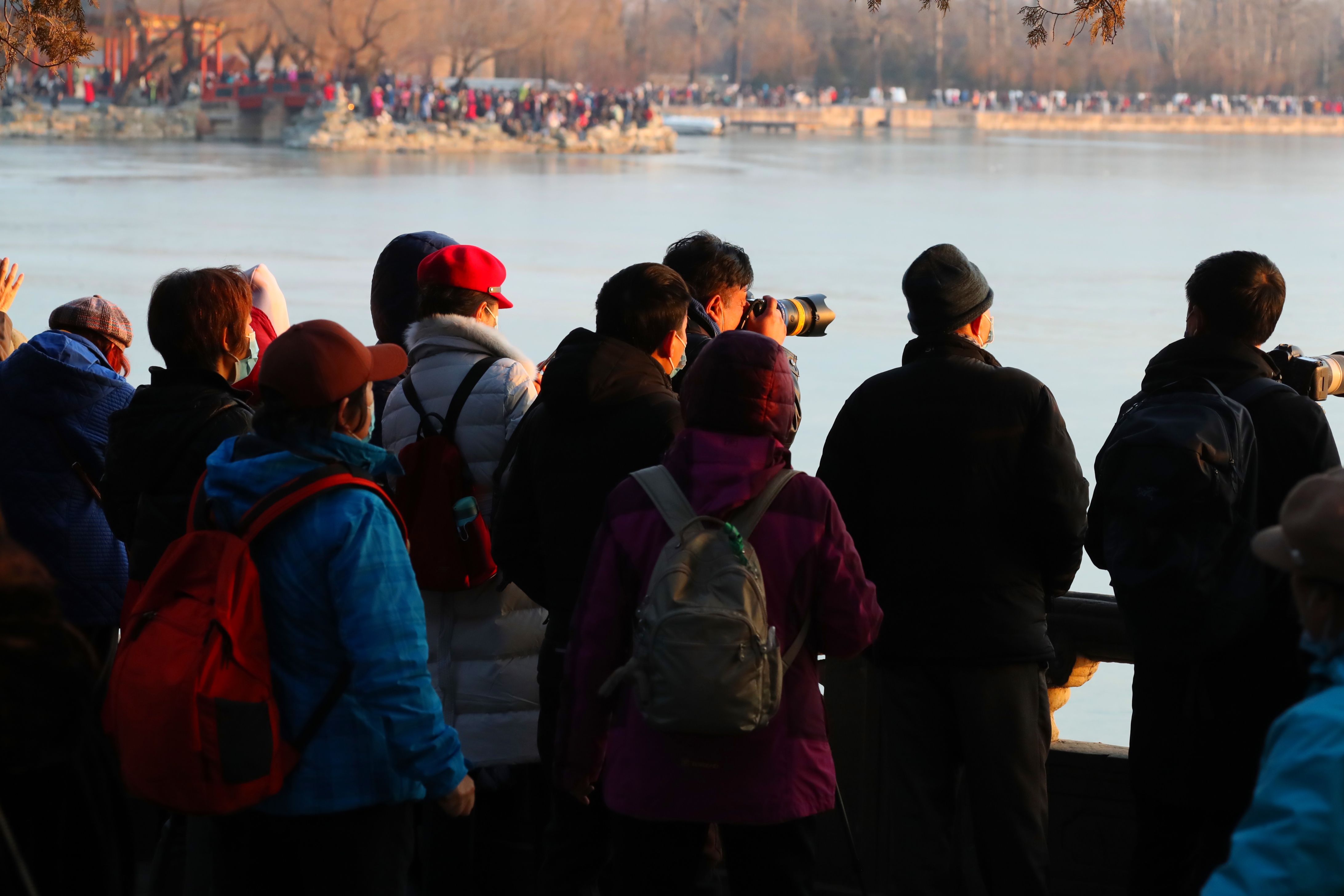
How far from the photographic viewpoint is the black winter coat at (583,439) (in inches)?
92.0

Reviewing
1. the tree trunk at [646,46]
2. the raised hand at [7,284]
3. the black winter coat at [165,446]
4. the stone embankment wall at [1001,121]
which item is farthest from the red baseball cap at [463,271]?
the tree trunk at [646,46]

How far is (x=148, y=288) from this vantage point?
10.3m

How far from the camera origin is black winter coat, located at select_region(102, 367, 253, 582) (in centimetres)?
231

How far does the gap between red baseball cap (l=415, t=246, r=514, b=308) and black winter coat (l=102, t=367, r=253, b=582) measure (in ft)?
1.57

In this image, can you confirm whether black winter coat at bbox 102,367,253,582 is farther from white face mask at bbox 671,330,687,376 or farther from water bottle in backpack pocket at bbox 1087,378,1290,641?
water bottle in backpack pocket at bbox 1087,378,1290,641

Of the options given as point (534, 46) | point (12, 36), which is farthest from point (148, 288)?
point (534, 46)

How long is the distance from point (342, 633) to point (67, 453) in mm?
1279

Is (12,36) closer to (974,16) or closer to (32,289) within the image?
(32,289)

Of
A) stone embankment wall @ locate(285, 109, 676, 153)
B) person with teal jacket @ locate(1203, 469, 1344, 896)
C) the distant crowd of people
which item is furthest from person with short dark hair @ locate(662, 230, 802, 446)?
stone embankment wall @ locate(285, 109, 676, 153)

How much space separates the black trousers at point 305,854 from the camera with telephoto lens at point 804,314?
1535 millimetres

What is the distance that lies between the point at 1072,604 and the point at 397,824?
1.51 m

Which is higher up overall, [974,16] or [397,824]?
[974,16]

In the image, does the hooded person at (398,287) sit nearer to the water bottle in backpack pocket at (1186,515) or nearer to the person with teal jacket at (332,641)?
the person with teal jacket at (332,641)

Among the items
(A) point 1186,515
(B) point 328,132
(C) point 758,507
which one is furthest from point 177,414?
(B) point 328,132
